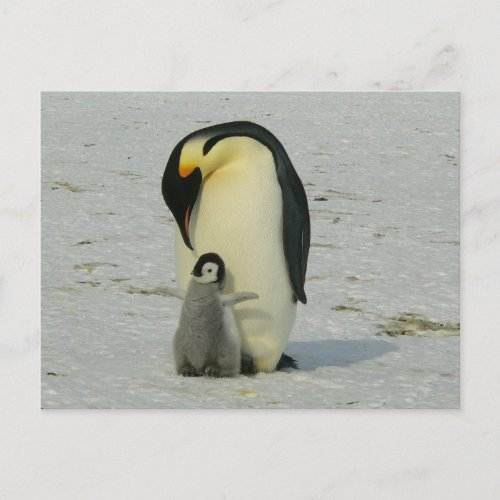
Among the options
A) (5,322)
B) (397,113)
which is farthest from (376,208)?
(5,322)

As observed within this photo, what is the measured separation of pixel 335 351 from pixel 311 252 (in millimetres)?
298

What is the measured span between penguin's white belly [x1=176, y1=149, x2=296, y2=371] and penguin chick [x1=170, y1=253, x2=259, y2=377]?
5cm

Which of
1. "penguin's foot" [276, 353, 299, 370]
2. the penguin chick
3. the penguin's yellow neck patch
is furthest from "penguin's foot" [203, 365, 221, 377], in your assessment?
the penguin's yellow neck patch

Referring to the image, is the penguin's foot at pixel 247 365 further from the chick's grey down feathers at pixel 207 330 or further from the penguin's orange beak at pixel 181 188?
the penguin's orange beak at pixel 181 188

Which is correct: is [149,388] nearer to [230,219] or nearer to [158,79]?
[230,219]

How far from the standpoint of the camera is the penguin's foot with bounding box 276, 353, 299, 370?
447 centimetres

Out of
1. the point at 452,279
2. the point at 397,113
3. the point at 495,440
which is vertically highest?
the point at 397,113

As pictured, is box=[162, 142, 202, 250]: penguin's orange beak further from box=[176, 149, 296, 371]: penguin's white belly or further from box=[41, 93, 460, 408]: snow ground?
box=[41, 93, 460, 408]: snow ground

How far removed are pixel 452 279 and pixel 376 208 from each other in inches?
12.7

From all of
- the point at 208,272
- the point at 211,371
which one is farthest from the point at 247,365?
the point at 208,272

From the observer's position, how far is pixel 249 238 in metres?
4.36

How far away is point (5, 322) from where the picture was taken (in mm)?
4512

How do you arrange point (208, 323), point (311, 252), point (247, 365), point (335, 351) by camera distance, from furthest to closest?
point (311, 252), point (335, 351), point (247, 365), point (208, 323)

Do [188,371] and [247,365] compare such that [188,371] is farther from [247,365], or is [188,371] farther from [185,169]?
[185,169]
